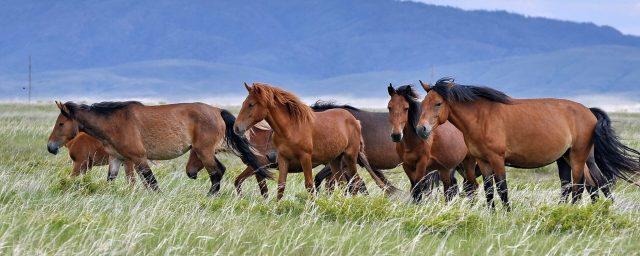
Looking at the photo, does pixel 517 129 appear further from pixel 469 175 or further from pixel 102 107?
pixel 102 107

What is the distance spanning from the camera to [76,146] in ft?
53.0

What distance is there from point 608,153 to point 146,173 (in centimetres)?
552

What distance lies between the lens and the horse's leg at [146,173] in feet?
44.7

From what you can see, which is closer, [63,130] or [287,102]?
[287,102]

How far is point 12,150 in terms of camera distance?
21.1 metres

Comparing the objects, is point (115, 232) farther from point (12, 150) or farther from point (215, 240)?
point (12, 150)

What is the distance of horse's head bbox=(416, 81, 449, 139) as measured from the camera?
37.5ft

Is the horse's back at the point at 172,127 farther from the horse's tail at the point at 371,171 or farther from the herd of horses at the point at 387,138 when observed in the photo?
the horse's tail at the point at 371,171

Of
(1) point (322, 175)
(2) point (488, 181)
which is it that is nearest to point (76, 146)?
(1) point (322, 175)

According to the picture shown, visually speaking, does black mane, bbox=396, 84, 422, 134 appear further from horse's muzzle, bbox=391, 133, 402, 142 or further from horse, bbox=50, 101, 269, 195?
horse, bbox=50, 101, 269, 195

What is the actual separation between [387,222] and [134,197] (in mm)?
3439

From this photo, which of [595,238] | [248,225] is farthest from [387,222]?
[595,238]

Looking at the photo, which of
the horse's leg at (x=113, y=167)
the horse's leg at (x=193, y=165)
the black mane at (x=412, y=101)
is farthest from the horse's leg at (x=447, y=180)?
the horse's leg at (x=113, y=167)

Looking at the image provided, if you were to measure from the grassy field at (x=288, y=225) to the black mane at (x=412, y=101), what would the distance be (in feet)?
3.07
